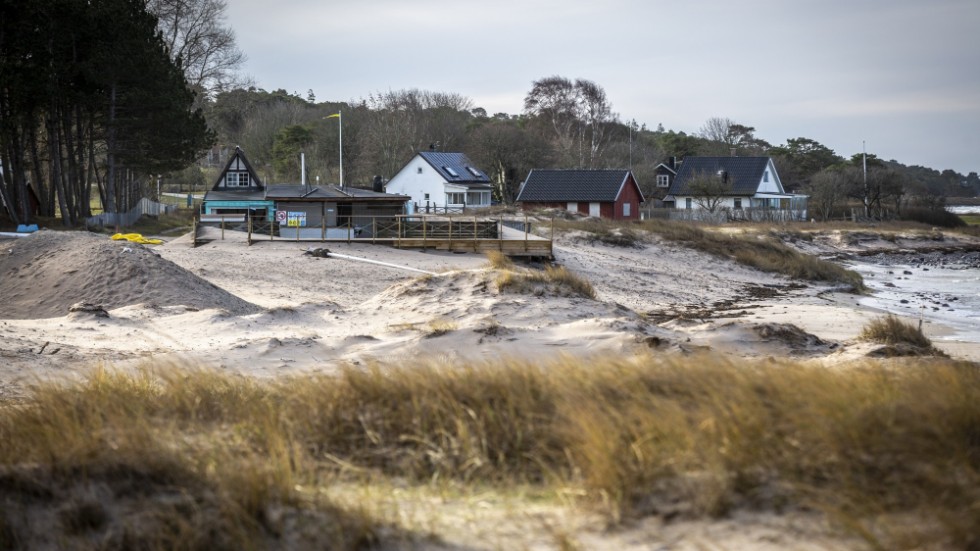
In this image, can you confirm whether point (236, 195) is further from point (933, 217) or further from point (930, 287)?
point (933, 217)

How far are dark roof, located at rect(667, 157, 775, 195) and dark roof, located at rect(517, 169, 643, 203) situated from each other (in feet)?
34.6

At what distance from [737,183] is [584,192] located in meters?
16.3

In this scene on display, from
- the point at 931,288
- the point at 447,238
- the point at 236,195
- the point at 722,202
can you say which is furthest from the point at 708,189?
the point at 447,238

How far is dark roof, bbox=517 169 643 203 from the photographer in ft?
215

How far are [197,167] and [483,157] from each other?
3147 centimetres

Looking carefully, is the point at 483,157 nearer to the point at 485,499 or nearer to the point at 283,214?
the point at 283,214

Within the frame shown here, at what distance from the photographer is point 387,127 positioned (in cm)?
8369

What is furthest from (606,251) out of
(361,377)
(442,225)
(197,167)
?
(197,167)

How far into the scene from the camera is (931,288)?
107 feet

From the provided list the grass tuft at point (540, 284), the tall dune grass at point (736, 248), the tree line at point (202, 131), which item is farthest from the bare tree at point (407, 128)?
the grass tuft at point (540, 284)

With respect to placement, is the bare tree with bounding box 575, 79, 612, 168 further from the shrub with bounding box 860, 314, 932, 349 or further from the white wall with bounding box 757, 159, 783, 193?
the shrub with bounding box 860, 314, 932, 349

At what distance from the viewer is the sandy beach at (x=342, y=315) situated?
12.2 metres

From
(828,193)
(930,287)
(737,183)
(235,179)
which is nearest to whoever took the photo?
(930,287)

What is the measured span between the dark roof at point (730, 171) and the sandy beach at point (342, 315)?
46307 mm
